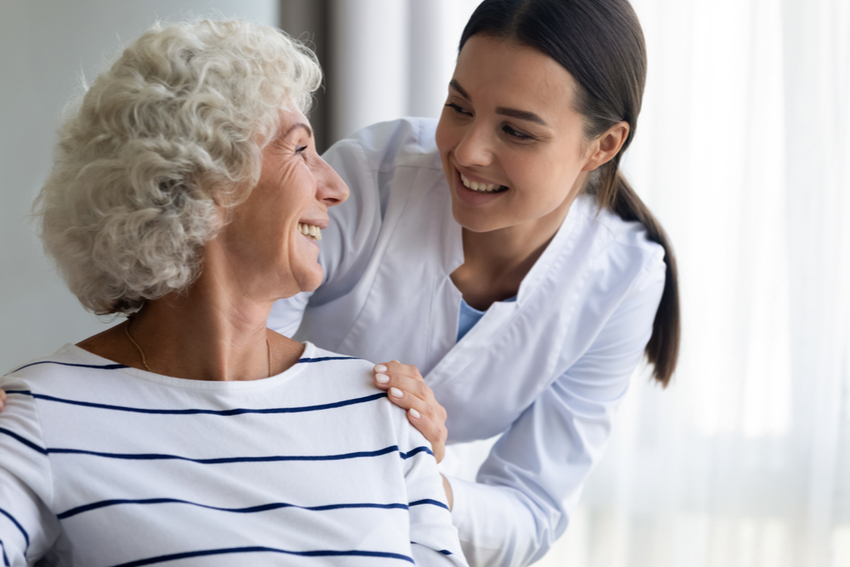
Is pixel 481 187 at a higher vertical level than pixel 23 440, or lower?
higher

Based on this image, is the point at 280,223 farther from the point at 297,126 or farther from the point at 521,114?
the point at 521,114

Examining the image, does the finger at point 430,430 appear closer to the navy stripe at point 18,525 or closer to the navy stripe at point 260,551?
the navy stripe at point 260,551

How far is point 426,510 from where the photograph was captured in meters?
1.11

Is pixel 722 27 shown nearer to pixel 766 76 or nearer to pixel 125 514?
pixel 766 76

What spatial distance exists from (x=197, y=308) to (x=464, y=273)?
66cm

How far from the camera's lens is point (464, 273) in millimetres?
1547

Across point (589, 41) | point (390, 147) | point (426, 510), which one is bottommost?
point (426, 510)

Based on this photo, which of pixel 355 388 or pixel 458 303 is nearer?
pixel 355 388

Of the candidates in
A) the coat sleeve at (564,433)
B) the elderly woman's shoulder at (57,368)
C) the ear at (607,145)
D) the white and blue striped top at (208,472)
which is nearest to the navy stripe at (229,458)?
the white and blue striped top at (208,472)

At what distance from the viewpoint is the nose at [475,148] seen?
49.4 inches

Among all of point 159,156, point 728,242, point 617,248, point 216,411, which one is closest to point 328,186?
point 159,156

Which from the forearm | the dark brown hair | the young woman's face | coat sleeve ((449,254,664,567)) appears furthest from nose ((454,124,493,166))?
the forearm

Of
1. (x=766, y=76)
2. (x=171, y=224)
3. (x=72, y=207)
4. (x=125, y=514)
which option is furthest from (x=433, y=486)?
(x=766, y=76)

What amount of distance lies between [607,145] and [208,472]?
0.93 m
